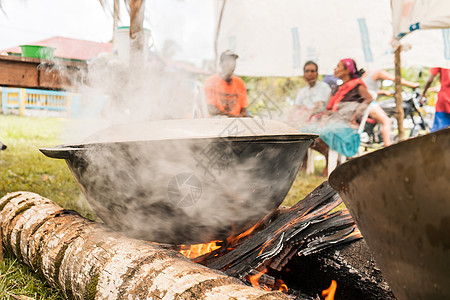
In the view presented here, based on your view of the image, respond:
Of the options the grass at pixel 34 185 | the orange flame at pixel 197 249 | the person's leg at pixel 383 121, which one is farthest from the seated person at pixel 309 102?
the person's leg at pixel 383 121

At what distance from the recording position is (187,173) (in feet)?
4.55

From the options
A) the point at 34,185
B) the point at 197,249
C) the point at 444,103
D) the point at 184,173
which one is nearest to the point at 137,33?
the point at 184,173

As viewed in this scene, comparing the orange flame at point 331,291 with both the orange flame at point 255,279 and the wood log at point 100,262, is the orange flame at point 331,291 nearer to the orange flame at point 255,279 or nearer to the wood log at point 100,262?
the orange flame at point 255,279

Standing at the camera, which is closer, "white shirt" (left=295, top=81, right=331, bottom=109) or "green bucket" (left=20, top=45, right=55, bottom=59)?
"green bucket" (left=20, top=45, right=55, bottom=59)

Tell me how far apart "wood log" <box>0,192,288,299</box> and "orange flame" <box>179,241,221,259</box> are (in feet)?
1.10

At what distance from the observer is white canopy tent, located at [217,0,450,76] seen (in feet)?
18.4

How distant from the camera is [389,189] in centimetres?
70

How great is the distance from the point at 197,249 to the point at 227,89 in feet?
10.1

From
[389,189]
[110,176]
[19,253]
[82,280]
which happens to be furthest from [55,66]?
[389,189]

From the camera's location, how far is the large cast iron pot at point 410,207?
2.05ft

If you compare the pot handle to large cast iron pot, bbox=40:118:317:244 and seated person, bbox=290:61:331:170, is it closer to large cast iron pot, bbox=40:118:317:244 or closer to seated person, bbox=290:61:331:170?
large cast iron pot, bbox=40:118:317:244

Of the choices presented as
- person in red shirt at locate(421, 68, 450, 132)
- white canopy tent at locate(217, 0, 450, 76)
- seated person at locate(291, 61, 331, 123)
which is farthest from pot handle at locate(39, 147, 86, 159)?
person in red shirt at locate(421, 68, 450, 132)

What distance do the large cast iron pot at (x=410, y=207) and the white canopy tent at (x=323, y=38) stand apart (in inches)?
197

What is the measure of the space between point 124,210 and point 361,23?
570cm
